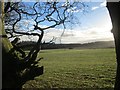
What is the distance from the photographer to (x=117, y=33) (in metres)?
10.4

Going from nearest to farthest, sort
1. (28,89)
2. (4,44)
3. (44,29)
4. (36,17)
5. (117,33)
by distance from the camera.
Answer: (117,33) < (4,44) < (44,29) < (36,17) < (28,89)

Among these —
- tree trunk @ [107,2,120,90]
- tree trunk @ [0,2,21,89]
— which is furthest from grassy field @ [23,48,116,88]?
tree trunk @ [107,2,120,90]

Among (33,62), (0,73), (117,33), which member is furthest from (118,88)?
(0,73)

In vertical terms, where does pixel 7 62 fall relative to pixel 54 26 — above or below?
below

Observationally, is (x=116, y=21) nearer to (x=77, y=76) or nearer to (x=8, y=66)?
(x=8, y=66)

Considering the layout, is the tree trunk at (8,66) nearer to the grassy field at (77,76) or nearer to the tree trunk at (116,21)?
the tree trunk at (116,21)

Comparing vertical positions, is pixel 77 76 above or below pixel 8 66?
below

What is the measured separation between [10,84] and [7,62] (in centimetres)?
90

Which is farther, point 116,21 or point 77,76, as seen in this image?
point 77,76

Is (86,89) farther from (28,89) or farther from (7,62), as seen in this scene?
(7,62)

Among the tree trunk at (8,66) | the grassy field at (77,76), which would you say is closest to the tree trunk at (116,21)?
the tree trunk at (8,66)

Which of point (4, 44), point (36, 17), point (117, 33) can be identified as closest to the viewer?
point (117, 33)

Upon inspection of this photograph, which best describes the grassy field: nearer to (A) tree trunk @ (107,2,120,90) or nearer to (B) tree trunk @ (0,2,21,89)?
(B) tree trunk @ (0,2,21,89)

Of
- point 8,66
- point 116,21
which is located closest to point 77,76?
point 8,66
